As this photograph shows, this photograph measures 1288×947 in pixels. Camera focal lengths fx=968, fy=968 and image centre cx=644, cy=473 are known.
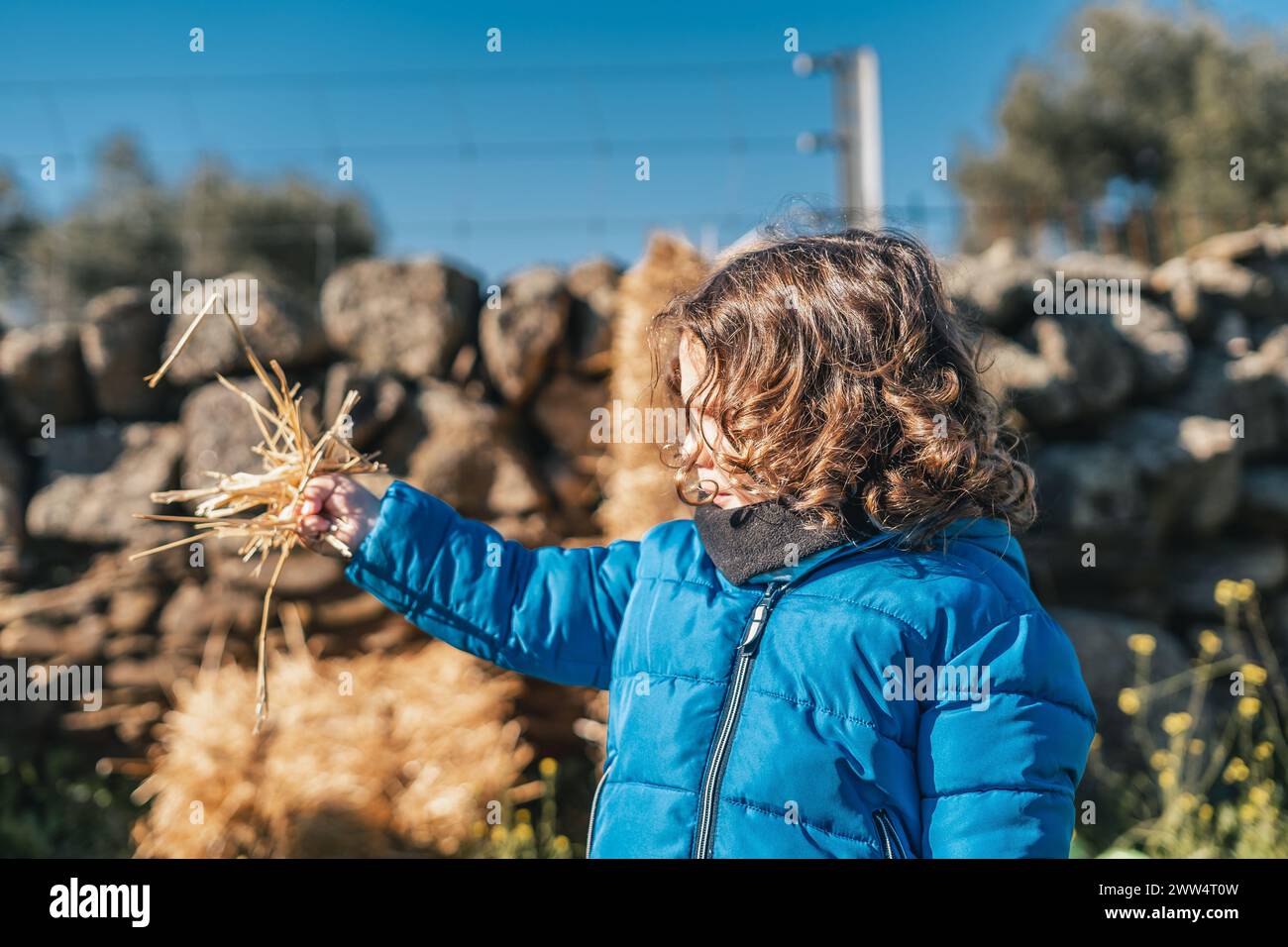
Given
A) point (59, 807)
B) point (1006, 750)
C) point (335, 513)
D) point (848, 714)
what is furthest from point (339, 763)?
point (1006, 750)

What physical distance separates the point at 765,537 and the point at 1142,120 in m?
16.6

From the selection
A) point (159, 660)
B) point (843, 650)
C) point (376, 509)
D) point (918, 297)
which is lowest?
point (159, 660)

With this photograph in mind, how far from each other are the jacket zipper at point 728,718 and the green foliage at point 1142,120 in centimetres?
1310

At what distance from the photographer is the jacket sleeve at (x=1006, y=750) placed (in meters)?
1.24

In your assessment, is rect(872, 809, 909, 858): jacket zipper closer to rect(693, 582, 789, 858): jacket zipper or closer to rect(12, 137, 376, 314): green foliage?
rect(693, 582, 789, 858): jacket zipper

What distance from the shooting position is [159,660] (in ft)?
12.8

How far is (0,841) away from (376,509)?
2932 millimetres

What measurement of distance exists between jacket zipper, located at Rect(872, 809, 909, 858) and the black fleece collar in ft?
1.21

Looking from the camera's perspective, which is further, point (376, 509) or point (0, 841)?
point (0, 841)

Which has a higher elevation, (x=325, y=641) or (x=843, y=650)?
(x=843, y=650)

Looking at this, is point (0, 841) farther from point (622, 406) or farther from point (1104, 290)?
point (1104, 290)

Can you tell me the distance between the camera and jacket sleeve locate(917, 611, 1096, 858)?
1.24 meters

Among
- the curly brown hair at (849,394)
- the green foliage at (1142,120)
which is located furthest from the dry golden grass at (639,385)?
the green foliage at (1142,120)
